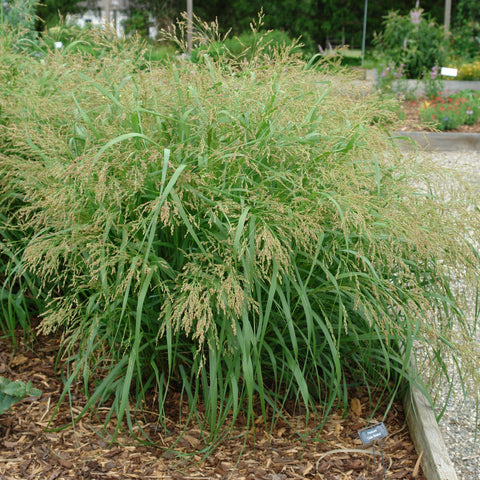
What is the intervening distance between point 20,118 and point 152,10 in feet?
46.3

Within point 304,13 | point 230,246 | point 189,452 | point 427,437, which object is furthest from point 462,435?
point 304,13

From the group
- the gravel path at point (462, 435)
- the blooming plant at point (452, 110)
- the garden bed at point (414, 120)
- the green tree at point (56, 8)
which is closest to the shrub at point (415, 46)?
the garden bed at point (414, 120)

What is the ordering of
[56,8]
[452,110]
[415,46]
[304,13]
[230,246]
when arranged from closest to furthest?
[230,246]
[452,110]
[415,46]
[56,8]
[304,13]

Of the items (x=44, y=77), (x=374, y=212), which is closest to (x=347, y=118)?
(x=374, y=212)

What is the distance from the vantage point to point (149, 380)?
2.15 metres

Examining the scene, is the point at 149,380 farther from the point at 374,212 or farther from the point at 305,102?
the point at 305,102

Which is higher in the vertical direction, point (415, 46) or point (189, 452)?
point (415, 46)

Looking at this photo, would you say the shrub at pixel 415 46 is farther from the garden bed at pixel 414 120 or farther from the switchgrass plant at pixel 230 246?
the switchgrass plant at pixel 230 246

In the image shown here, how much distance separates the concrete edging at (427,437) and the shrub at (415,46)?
799cm

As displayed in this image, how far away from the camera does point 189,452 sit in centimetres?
206

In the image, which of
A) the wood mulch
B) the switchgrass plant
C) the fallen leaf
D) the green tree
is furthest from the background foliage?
the wood mulch

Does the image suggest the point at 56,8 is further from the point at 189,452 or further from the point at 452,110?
the point at 189,452

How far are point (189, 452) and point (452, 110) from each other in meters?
6.63

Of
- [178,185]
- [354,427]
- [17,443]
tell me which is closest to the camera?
[178,185]
